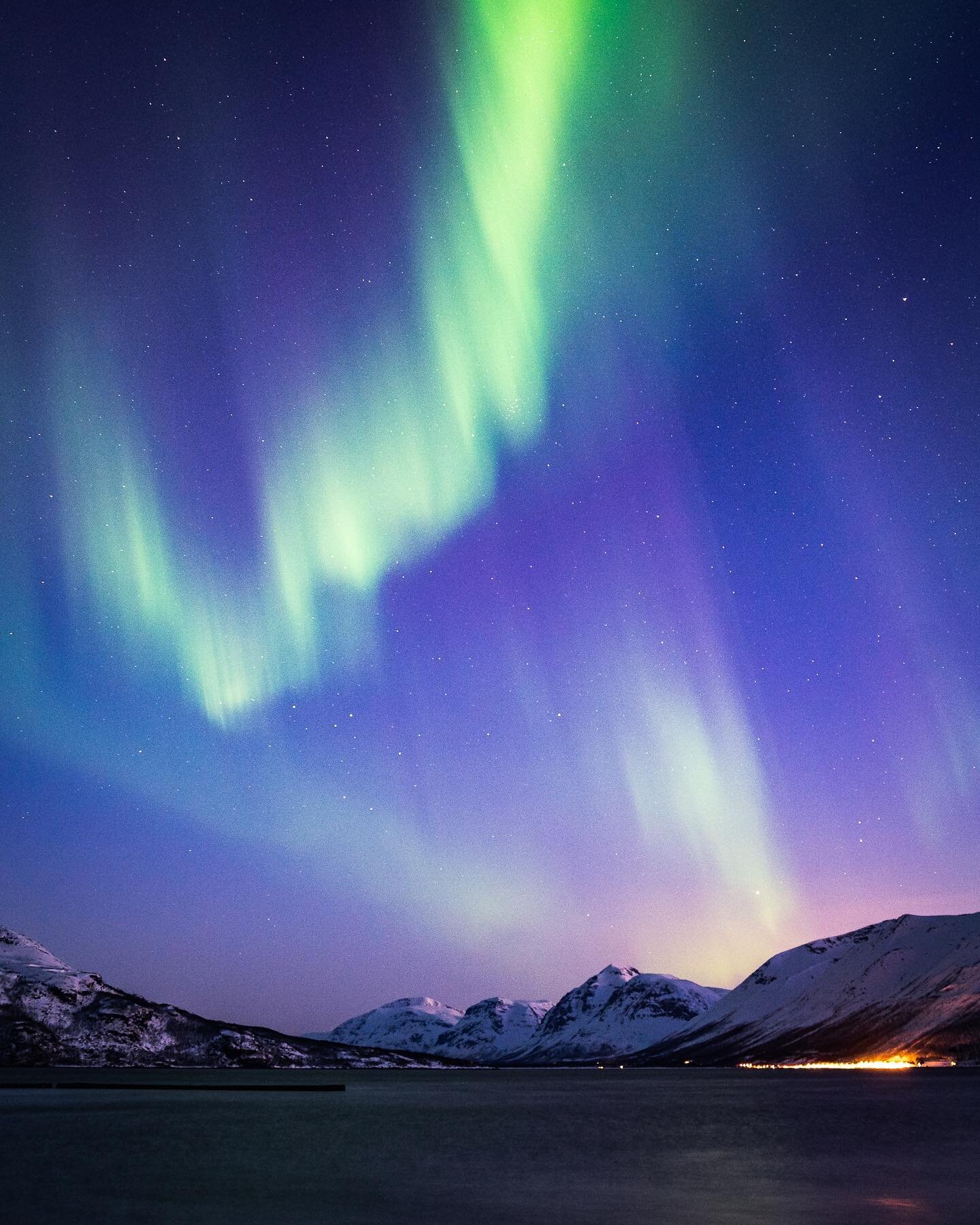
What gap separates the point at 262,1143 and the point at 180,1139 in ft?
29.7

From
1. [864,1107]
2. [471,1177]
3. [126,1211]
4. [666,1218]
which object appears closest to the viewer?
[666,1218]

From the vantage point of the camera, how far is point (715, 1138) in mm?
105812

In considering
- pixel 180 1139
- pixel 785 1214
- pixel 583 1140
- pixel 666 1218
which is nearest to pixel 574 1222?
pixel 666 1218

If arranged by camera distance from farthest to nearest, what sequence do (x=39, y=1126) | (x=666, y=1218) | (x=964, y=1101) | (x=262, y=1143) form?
(x=964, y=1101), (x=39, y=1126), (x=262, y=1143), (x=666, y=1218)

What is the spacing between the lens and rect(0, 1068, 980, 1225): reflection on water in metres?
46.8

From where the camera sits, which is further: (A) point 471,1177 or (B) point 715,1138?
(B) point 715,1138

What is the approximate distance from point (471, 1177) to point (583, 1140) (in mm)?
42135

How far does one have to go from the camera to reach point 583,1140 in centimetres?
10412

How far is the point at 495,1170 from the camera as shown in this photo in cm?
7188

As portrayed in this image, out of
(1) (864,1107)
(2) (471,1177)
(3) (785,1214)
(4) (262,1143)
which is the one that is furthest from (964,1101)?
(3) (785,1214)

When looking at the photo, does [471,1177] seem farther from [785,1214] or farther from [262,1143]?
[262,1143]

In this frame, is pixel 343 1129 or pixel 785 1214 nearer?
pixel 785 1214

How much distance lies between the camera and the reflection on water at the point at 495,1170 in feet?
154

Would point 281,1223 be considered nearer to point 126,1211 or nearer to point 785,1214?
point 126,1211
